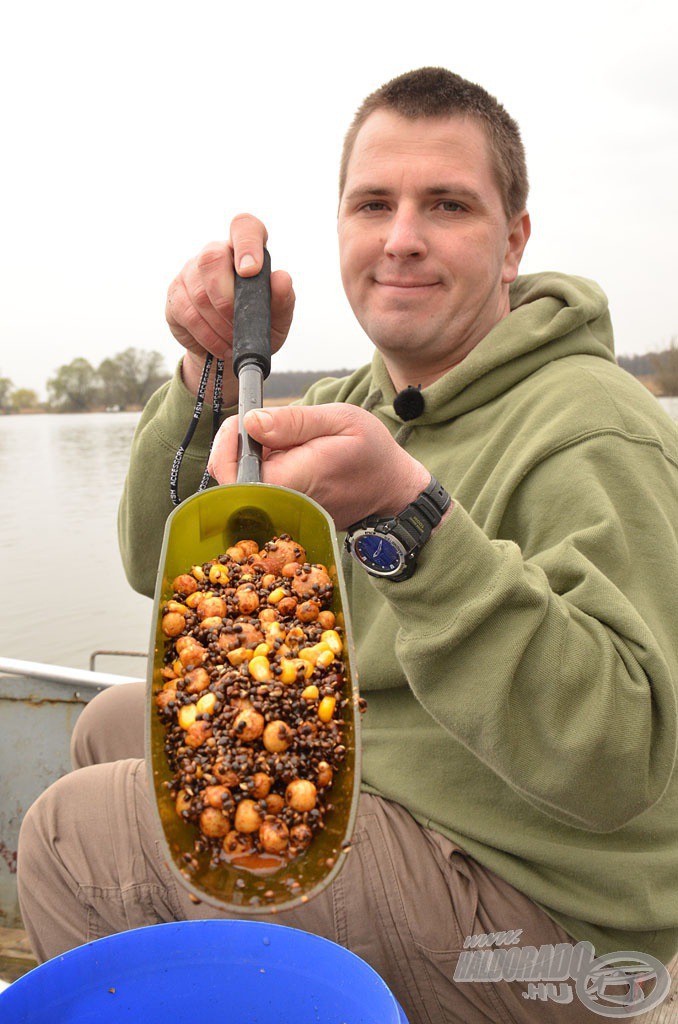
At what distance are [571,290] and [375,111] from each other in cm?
57

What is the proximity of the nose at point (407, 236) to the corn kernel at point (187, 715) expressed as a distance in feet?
3.71

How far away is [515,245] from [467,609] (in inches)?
42.7

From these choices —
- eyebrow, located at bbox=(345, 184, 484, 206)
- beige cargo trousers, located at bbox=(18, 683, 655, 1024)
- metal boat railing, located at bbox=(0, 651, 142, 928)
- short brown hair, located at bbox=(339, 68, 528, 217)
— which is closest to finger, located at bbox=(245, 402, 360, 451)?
beige cargo trousers, located at bbox=(18, 683, 655, 1024)

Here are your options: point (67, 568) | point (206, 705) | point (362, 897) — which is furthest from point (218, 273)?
point (67, 568)

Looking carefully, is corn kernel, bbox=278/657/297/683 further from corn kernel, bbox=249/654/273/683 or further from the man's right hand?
the man's right hand

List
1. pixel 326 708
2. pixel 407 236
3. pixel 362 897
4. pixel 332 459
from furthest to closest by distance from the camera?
pixel 407 236 → pixel 362 897 → pixel 332 459 → pixel 326 708

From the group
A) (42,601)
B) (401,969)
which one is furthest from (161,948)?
(42,601)

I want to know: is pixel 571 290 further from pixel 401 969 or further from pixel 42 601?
pixel 42 601

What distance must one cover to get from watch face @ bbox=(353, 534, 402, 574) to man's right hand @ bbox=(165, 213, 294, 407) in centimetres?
68

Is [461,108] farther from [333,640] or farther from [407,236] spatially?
[333,640]

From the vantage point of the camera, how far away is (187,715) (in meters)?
0.97

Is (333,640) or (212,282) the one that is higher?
(212,282)

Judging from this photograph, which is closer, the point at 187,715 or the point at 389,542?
the point at 187,715

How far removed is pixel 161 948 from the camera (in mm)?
1226
